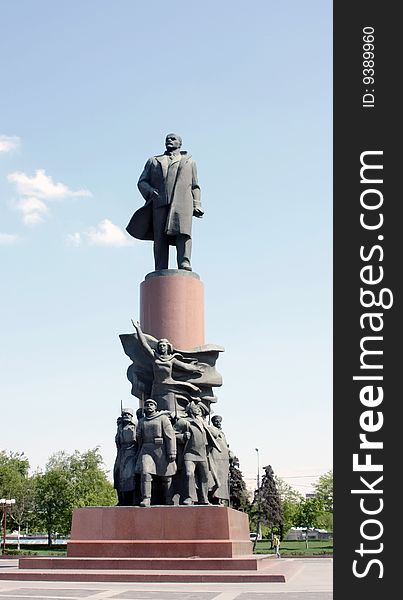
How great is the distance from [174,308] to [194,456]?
3.41 metres

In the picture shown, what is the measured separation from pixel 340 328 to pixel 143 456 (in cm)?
922

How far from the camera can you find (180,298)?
1792 cm

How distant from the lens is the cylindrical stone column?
58.2ft

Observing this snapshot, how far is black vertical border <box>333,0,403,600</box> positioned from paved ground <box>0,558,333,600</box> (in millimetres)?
3462

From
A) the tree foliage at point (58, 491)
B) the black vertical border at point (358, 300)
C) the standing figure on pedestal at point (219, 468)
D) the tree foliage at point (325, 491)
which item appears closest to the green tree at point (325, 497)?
the tree foliage at point (325, 491)

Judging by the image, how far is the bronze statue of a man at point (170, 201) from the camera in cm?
1875

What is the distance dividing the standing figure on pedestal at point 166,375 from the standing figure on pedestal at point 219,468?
Answer: 39.0 inches

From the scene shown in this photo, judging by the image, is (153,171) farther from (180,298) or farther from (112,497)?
(112,497)

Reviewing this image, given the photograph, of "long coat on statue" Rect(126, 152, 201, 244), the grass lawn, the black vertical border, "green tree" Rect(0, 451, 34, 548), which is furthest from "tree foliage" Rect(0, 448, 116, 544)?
the black vertical border

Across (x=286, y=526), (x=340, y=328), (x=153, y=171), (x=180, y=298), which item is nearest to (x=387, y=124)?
(x=340, y=328)

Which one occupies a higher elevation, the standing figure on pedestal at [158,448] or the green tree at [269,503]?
the standing figure on pedestal at [158,448]

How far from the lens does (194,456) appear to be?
634 inches

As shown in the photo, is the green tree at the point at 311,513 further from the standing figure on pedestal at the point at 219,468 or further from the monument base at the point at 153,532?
the monument base at the point at 153,532

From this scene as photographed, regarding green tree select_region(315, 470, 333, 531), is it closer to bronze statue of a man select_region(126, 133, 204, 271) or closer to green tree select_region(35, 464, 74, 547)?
green tree select_region(35, 464, 74, 547)
